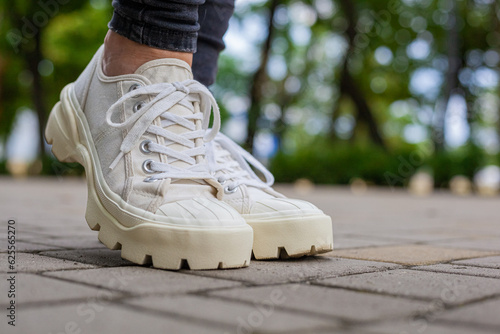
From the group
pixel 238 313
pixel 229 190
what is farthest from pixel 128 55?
pixel 238 313

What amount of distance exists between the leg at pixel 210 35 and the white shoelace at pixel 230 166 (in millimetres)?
314

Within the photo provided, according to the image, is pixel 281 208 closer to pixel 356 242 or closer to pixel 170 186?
pixel 170 186

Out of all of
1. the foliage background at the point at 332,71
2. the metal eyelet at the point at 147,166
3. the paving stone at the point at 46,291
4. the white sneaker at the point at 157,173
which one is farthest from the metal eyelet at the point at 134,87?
the foliage background at the point at 332,71

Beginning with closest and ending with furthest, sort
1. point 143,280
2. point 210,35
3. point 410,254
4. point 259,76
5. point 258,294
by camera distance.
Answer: point 258,294 < point 143,280 < point 410,254 < point 210,35 < point 259,76

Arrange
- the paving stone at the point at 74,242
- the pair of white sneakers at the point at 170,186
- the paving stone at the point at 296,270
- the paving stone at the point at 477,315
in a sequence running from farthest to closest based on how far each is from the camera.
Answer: the paving stone at the point at 74,242 → the pair of white sneakers at the point at 170,186 → the paving stone at the point at 296,270 → the paving stone at the point at 477,315

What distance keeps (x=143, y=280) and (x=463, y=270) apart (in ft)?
2.85

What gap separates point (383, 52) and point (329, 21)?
2725 mm

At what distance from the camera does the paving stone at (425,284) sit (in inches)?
50.2

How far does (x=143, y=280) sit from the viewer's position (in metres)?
1.34

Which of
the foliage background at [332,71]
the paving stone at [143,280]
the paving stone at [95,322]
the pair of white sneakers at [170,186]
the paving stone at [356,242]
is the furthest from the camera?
the foliage background at [332,71]

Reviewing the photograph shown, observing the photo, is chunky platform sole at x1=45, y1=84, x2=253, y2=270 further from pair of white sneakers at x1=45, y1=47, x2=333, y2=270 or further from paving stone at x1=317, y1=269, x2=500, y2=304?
paving stone at x1=317, y1=269, x2=500, y2=304

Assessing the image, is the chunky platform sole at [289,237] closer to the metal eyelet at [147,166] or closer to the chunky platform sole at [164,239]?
the chunky platform sole at [164,239]

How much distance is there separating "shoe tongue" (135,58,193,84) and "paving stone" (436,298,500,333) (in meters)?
1.01

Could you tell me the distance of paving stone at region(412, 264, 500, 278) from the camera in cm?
162
